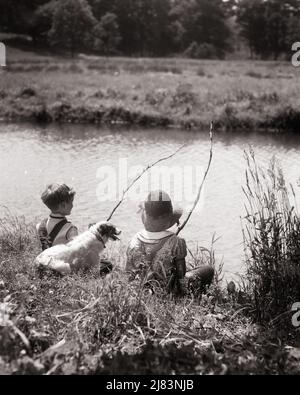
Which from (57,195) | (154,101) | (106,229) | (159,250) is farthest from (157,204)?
(154,101)

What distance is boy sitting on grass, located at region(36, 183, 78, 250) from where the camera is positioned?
410 centimetres

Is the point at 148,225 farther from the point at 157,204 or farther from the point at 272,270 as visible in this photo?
the point at 272,270

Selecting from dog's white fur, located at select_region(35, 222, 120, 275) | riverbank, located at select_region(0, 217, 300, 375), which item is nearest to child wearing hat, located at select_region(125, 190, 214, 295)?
riverbank, located at select_region(0, 217, 300, 375)

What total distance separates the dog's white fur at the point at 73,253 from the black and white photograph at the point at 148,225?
0.03 feet

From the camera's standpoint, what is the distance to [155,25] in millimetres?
63656

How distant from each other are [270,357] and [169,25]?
66.5 metres

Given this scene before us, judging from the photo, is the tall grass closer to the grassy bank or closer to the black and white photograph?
the black and white photograph

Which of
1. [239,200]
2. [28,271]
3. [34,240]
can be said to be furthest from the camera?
[239,200]

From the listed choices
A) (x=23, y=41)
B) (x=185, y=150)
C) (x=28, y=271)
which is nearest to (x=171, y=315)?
(x=28, y=271)

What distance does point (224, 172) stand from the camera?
12.8 meters

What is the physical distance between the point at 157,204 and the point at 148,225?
0.22 m

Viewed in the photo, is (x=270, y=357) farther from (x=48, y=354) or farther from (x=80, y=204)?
(x=80, y=204)

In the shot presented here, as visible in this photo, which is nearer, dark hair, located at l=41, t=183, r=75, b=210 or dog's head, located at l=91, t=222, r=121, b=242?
dog's head, located at l=91, t=222, r=121, b=242

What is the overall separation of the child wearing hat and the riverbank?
0.15 metres
